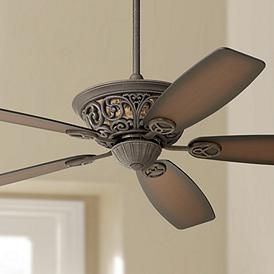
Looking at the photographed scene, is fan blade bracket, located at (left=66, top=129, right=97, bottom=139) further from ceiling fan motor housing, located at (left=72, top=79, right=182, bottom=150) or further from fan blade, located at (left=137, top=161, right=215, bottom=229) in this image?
fan blade, located at (left=137, top=161, right=215, bottom=229)

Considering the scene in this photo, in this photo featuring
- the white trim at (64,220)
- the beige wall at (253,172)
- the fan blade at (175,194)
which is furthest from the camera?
the white trim at (64,220)

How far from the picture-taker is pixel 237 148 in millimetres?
1803

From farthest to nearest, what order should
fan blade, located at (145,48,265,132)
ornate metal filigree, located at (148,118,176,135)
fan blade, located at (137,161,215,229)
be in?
fan blade, located at (137,161,215,229) < ornate metal filigree, located at (148,118,176,135) < fan blade, located at (145,48,265,132)

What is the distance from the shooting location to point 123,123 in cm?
170

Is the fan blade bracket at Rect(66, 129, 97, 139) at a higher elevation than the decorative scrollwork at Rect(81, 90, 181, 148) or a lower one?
lower

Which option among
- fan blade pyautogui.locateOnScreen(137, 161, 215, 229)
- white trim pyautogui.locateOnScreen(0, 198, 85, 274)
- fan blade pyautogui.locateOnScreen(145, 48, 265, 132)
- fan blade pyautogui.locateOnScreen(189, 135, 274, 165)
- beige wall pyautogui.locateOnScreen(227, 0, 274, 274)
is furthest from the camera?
white trim pyautogui.locateOnScreen(0, 198, 85, 274)

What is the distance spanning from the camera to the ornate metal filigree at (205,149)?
1781 millimetres

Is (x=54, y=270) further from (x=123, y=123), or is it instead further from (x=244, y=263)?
(x=123, y=123)

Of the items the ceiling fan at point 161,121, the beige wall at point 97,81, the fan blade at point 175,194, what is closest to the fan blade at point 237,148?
the ceiling fan at point 161,121

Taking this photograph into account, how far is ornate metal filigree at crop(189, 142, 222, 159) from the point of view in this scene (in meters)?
1.78

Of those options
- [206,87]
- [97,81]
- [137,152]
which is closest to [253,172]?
[97,81]

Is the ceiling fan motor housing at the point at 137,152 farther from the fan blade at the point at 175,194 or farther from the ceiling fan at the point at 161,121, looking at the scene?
the fan blade at the point at 175,194

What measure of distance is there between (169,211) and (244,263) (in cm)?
117

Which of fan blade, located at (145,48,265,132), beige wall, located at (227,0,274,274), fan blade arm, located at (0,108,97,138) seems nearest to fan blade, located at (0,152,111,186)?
fan blade arm, located at (0,108,97,138)
